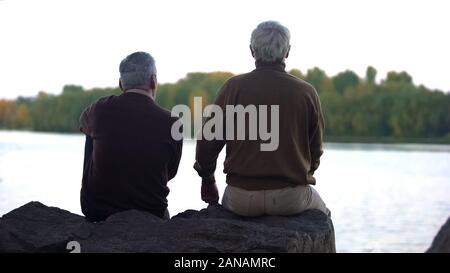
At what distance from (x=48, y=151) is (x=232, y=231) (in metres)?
49.2

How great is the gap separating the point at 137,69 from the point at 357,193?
2469 cm

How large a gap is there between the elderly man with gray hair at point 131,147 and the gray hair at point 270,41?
63 cm

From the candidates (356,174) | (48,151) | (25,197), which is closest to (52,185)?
(25,197)

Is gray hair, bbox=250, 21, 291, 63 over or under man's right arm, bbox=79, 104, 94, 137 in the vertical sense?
over

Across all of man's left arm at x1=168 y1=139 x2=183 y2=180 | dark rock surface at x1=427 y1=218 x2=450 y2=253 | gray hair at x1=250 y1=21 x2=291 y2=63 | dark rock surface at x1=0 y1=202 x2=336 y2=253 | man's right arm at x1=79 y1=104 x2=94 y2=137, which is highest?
gray hair at x1=250 y1=21 x2=291 y2=63

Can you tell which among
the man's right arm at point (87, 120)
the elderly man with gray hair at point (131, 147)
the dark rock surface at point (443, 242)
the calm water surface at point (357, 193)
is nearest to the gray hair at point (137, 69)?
the elderly man with gray hair at point (131, 147)

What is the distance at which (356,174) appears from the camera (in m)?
36.7

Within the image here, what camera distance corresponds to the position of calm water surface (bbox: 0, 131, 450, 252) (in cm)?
1828

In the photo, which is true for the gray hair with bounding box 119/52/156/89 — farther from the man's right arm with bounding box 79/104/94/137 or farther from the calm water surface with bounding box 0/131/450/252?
the calm water surface with bounding box 0/131/450/252

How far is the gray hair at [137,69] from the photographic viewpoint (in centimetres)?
409

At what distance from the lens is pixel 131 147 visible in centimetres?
405

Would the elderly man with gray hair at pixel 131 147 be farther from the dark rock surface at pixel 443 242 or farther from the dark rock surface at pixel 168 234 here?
the dark rock surface at pixel 443 242

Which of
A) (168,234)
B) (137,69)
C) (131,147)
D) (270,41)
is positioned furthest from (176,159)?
(270,41)

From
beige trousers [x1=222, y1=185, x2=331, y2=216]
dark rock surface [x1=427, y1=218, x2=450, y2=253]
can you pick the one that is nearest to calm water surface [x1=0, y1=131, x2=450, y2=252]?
dark rock surface [x1=427, y1=218, x2=450, y2=253]
